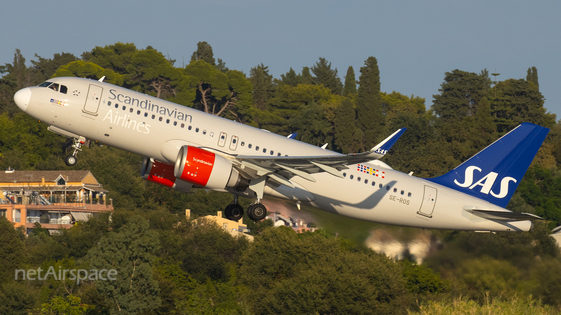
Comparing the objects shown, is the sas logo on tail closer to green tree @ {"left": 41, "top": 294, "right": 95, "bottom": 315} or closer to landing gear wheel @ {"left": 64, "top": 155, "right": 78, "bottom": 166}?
landing gear wheel @ {"left": 64, "top": 155, "right": 78, "bottom": 166}

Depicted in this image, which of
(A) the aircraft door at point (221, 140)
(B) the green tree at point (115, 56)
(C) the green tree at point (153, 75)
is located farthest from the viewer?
(B) the green tree at point (115, 56)

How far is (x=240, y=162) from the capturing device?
28.1 m

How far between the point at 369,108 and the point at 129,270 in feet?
269

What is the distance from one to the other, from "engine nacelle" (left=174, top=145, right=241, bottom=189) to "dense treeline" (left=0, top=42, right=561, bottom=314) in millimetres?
9385

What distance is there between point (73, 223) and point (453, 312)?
105 meters

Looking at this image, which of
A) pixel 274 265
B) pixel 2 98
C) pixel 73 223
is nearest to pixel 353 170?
pixel 274 265

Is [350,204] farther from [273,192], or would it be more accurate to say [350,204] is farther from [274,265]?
[274,265]

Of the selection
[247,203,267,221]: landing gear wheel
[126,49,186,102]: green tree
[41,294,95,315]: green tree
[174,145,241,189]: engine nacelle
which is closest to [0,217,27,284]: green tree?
[41,294,95,315]: green tree

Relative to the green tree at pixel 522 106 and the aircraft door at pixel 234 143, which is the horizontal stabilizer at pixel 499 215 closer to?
the aircraft door at pixel 234 143

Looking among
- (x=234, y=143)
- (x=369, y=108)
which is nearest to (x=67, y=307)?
(x=234, y=143)

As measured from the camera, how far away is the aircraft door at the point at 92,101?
28.2 meters

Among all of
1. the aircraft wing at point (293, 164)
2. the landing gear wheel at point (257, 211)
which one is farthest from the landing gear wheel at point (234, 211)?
the aircraft wing at point (293, 164)

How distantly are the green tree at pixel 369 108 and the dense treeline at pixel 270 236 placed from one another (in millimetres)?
318

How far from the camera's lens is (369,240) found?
32.8m
